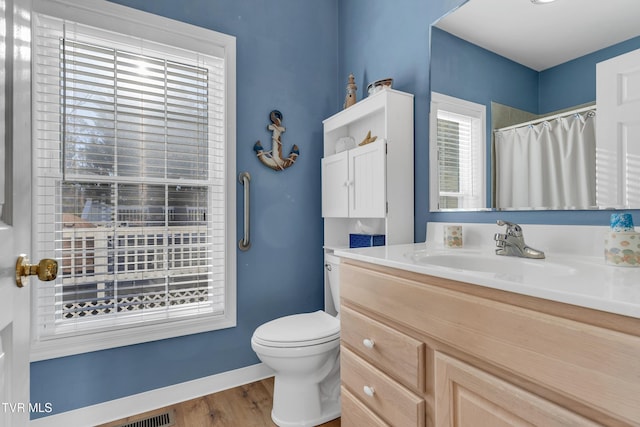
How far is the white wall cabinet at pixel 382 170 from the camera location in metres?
1.60

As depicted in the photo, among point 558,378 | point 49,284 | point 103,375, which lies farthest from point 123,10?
point 558,378

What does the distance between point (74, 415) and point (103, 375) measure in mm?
204

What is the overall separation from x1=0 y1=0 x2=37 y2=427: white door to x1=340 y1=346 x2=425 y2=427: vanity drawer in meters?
0.91

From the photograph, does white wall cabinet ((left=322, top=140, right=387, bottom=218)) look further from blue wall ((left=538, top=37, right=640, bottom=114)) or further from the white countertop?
blue wall ((left=538, top=37, right=640, bottom=114))

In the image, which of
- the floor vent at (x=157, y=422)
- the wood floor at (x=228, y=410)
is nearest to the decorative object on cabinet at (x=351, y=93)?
the wood floor at (x=228, y=410)

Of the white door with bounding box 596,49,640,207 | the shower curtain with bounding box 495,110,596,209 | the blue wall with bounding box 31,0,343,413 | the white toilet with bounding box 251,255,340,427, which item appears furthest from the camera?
the blue wall with bounding box 31,0,343,413

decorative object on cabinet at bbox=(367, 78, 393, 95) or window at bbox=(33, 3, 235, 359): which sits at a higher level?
decorative object on cabinet at bbox=(367, 78, 393, 95)

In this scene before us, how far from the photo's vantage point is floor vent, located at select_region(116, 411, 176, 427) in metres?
1.59

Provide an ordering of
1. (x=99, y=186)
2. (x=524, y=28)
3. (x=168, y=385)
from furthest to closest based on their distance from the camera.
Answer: (x=168, y=385), (x=99, y=186), (x=524, y=28)

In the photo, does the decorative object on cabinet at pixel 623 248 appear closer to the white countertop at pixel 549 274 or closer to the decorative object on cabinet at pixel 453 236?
the white countertop at pixel 549 274

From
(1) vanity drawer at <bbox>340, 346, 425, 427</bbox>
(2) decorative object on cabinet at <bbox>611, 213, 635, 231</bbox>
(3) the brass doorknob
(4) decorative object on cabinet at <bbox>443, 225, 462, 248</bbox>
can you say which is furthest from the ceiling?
(3) the brass doorknob

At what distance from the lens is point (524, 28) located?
3.98ft

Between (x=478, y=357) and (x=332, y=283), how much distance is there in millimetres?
1300

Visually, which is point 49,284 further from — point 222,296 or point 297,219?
point 297,219
